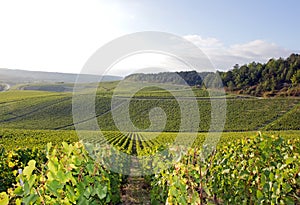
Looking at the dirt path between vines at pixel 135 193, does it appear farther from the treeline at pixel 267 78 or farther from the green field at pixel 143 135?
the treeline at pixel 267 78

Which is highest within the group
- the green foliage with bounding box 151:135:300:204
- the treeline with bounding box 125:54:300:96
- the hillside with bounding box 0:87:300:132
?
the treeline with bounding box 125:54:300:96

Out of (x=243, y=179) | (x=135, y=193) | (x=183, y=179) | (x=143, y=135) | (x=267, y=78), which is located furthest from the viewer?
(x=267, y=78)

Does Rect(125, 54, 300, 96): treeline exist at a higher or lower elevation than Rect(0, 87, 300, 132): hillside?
higher

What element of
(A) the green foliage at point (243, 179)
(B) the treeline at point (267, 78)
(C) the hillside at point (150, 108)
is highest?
(B) the treeline at point (267, 78)

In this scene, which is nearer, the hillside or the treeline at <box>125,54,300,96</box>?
the hillside

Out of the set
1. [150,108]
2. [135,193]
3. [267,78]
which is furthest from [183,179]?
[267,78]

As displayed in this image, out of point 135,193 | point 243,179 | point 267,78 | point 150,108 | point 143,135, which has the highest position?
point 267,78

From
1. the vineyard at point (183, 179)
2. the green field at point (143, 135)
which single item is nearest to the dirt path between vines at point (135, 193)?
the green field at point (143, 135)

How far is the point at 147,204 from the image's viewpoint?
754 centimetres

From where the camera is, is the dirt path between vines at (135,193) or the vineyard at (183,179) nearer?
the vineyard at (183,179)

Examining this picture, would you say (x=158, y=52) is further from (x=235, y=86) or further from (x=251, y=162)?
(x=235, y=86)

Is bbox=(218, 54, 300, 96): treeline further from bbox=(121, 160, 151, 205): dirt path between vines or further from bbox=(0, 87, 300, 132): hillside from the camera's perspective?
bbox=(121, 160, 151, 205): dirt path between vines

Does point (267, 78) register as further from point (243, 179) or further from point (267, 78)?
point (243, 179)

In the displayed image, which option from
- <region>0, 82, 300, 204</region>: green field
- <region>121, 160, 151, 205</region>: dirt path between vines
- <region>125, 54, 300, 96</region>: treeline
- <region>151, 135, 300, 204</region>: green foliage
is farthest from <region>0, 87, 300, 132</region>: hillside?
<region>151, 135, 300, 204</region>: green foliage
